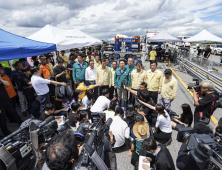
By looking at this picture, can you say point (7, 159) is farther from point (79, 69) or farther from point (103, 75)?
point (79, 69)

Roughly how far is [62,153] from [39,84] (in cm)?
285

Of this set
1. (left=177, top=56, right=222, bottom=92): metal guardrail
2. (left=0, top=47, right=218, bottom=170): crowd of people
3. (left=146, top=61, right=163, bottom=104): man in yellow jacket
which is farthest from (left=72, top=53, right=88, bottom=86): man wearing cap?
(left=177, top=56, right=222, bottom=92): metal guardrail

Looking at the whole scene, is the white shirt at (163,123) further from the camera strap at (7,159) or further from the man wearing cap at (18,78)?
the man wearing cap at (18,78)

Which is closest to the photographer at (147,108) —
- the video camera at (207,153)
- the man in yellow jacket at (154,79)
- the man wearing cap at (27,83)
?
the man in yellow jacket at (154,79)

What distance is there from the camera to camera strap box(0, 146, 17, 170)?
4.48ft

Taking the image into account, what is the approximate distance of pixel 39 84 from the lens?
3518mm

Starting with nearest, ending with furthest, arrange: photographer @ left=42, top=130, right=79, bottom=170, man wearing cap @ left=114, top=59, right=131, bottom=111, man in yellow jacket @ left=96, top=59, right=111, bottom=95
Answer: photographer @ left=42, top=130, right=79, bottom=170, man wearing cap @ left=114, top=59, right=131, bottom=111, man in yellow jacket @ left=96, top=59, right=111, bottom=95

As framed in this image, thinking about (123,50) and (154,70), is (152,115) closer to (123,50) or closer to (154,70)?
(154,70)

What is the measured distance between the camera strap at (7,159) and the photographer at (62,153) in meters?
0.44

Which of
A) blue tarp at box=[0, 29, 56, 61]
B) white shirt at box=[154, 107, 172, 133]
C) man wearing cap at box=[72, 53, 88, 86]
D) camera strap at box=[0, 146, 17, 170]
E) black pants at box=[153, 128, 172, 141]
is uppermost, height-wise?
blue tarp at box=[0, 29, 56, 61]

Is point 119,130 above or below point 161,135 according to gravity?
above

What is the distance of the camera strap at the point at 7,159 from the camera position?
137 cm

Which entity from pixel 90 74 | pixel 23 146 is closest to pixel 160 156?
pixel 23 146

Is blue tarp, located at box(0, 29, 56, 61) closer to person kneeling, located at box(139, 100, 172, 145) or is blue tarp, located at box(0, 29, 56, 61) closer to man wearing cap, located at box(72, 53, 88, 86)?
man wearing cap, located at box(72, 53, 88, 86)
